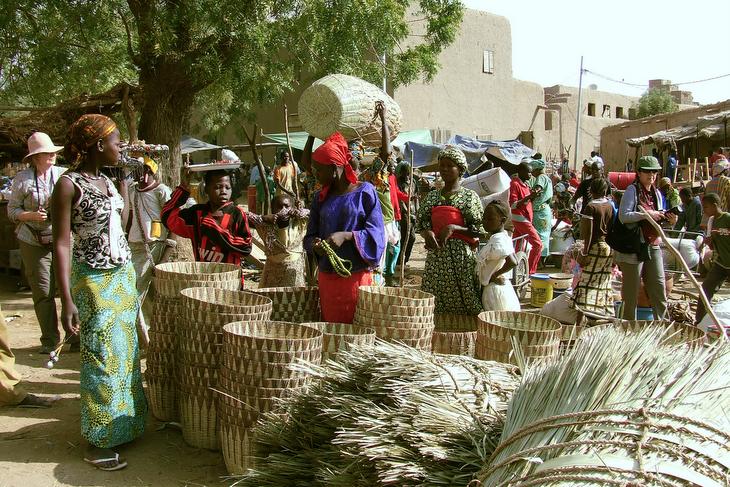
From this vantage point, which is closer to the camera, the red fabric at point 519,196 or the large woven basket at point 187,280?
the large woven basket at point 187,280

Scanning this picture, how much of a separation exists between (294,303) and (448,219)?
57.9 inches

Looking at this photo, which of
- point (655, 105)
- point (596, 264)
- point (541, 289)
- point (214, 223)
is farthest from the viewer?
point (655, 105)

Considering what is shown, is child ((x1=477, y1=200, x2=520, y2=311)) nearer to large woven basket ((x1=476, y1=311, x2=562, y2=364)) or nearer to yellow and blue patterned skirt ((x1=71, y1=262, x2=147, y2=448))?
large woven basket ((x1=476, y1=311, x2=562, y2=364))

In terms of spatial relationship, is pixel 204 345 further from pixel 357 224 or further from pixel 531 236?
pixel 531 236

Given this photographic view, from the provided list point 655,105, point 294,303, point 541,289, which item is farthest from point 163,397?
point 655,105

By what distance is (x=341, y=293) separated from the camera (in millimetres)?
3930

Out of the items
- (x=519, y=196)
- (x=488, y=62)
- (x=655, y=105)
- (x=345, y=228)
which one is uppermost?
(x=655, y=105)

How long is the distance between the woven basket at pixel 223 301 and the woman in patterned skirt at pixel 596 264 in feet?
11.1

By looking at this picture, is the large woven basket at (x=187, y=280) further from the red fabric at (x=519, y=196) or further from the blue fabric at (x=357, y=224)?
the red fabric at (x=519, y=196)

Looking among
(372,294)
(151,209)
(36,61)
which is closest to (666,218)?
(372,294)

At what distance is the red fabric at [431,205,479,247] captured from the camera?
5043 millimetres

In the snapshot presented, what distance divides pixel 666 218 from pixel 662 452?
5.34 metres

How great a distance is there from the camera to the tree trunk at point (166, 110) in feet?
30.1

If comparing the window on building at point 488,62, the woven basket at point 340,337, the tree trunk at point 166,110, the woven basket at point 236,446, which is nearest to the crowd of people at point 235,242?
the woven basket at point 340,337
